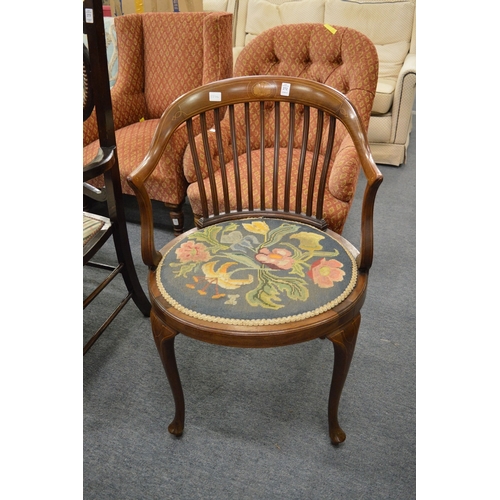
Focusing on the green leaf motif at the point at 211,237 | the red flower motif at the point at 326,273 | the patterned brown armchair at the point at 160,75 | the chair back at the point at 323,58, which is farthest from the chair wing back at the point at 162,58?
the red flower motif at the point at 326,273

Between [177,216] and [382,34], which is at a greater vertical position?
[382,34]

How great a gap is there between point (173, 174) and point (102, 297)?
65cm

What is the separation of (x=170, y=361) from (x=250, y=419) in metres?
0.36

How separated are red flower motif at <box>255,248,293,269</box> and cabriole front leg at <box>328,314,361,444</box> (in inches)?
8.5

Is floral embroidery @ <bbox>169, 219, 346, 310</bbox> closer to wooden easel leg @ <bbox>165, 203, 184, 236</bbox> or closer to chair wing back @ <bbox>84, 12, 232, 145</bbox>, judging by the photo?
wooden easel leg @ <bbox>165, 203, 184, 236</bbox>

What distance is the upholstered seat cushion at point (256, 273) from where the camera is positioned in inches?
41.8

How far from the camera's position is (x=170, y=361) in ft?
4.00

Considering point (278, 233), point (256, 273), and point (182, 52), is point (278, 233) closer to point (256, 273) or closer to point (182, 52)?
point (256, 273)

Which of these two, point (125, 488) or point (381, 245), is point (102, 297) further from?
point (381, 245)

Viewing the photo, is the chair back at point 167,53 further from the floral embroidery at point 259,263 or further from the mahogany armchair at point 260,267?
the floral embroidery at point 259,263

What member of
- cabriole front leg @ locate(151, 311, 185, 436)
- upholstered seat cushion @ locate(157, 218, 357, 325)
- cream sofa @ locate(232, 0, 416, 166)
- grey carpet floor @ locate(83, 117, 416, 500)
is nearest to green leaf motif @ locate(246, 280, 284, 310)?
upholstered seat cushion @ locate(157, 218, 357, 325)

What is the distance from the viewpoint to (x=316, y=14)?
363 cm

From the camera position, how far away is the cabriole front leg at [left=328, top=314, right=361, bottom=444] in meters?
1.12

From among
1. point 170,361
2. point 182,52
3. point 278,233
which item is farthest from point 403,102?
point 170,361
